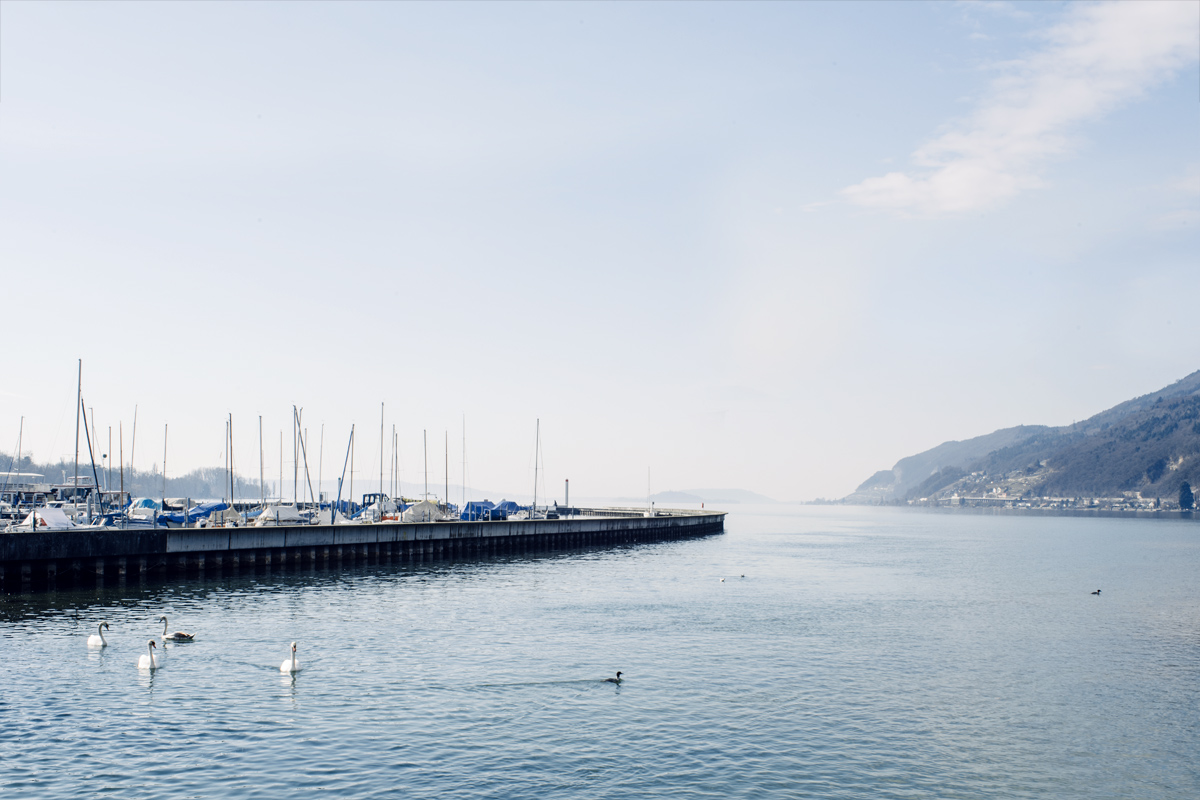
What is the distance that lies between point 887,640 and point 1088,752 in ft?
54.2

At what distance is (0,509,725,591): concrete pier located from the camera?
161ft

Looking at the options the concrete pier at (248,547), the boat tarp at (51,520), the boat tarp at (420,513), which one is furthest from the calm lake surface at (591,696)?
the boat tarp at (420,513)

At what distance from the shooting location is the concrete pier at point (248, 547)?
4912 centimetres

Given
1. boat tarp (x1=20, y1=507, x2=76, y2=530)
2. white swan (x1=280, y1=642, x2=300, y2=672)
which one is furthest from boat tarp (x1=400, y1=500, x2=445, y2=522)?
white swan (x1=280, y1=642, x2=300, y2=672)

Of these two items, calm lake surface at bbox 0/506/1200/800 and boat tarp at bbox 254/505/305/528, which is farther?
boat tarp at bbox 254/505/305/528

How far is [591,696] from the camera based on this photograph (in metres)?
27.3

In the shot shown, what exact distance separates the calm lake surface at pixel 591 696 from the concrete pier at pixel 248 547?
129 inches

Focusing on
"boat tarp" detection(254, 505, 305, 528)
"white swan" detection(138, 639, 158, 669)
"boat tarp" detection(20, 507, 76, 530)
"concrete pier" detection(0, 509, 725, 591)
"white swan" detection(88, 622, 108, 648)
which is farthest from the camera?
"boat tarp" detection(254, 505, 305, 528)

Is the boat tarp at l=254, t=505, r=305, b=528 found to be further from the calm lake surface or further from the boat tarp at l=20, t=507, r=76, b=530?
the calm lake surface

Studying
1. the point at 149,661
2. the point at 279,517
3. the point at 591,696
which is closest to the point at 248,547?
the point at 279,517

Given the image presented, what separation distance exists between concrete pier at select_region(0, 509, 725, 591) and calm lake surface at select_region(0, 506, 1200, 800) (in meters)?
3.27

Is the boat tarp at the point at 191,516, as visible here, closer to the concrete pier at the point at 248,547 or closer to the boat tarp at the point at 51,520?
the concrete pier at the point at 248,547

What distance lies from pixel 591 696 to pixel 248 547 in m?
42.5

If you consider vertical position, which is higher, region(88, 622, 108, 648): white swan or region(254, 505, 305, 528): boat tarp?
region(254, 505, 305, 528): boat tarp
